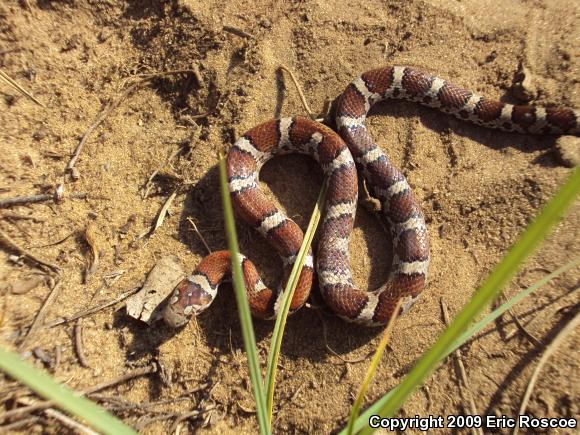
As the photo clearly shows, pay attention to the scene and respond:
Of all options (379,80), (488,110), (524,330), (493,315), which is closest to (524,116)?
(488,110)

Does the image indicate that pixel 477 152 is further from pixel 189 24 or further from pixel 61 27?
pixel 61 27

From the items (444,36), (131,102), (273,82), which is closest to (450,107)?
(444,36)

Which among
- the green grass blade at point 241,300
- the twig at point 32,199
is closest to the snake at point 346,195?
the twig at point 32,199

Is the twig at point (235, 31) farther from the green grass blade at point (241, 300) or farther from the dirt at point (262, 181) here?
the green grass blade at point (241, 300)

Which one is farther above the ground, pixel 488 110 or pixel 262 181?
pixel 488 110

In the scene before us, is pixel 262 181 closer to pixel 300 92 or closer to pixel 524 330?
pixel 300 92

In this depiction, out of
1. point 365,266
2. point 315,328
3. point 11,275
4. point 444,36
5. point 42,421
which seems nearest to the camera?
point 42,421

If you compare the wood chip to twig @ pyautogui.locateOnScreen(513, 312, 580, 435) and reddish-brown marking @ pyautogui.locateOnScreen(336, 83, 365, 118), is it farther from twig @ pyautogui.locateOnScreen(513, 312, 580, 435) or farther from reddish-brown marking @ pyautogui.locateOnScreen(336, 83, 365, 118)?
twig @ pyautogui.locateOnScreen(513, 312, 580, 435)
